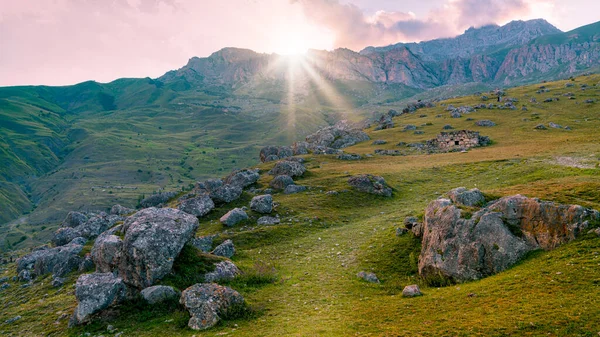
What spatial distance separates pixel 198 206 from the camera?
190 ft

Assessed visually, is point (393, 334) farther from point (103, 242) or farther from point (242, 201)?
point (242, 201)

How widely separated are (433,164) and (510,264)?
56581 mm

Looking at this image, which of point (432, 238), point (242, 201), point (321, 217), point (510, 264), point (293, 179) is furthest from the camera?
point (293, 179)

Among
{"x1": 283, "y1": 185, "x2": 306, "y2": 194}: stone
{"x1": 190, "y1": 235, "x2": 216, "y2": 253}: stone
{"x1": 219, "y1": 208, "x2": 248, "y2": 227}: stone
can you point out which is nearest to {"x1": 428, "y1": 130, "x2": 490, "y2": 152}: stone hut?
{"x1": 283, "y1": 185, "x2": 306, "y2": 194}: stone

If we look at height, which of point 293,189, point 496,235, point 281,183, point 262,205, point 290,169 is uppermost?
point 496,235

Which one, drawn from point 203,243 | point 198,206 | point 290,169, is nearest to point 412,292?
point 203,243

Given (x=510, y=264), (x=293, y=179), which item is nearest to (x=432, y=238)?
(x=510, y=264)

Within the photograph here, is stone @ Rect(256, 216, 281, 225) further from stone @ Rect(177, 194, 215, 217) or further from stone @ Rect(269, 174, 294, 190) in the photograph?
stone @ Rect(269, 174, 294, 190)

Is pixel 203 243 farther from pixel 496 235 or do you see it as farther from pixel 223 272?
pixel 496 235

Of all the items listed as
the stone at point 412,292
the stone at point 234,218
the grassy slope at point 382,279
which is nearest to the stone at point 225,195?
the grassy slope at point 382,279

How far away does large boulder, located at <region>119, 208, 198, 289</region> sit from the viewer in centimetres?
2589

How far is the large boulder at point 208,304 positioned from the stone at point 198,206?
35.7 meters

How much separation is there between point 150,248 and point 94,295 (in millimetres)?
4862

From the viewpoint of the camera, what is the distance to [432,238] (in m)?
26.6
